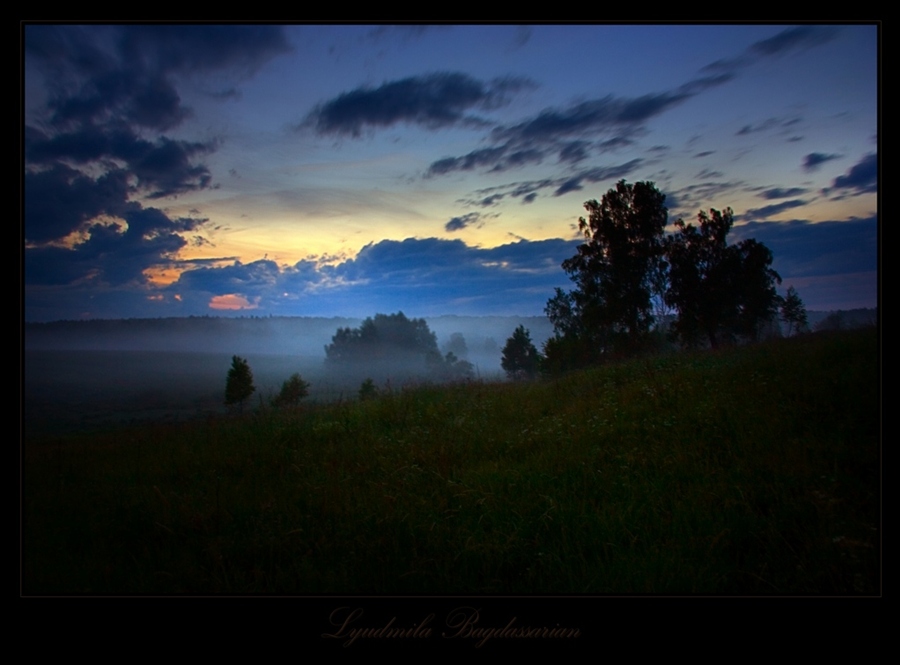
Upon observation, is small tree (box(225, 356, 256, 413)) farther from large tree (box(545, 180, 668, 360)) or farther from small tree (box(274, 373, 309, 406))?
large tree (box(545, 180, 668, 360))

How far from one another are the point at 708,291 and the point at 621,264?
3.89 metres

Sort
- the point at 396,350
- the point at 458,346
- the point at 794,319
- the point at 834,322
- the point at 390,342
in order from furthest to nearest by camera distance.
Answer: the point at 396,350 < the point at 390,342 < the point at 458,346 < the point at 794,319 < the point at 834,322

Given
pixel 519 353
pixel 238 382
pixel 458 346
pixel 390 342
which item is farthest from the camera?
pixel 519 353

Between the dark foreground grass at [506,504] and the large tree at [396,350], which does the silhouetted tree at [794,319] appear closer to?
the dark foreground grass at [506,504]

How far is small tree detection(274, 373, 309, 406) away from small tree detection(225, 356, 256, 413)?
115cm

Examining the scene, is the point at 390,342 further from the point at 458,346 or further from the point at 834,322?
the point at 834,322

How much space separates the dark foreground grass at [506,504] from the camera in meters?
2.89

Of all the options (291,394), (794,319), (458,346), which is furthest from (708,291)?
(291,394)

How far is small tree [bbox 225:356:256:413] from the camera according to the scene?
36.7ft

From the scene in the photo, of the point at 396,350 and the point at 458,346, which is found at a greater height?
the point at 458,346

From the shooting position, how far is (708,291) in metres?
17.2

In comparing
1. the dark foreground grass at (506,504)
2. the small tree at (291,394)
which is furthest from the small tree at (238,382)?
the dark foreground grass at (506,504)

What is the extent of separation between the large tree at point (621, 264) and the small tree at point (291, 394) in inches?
497
